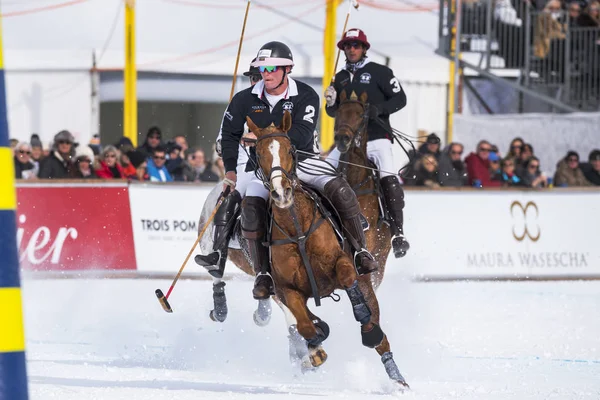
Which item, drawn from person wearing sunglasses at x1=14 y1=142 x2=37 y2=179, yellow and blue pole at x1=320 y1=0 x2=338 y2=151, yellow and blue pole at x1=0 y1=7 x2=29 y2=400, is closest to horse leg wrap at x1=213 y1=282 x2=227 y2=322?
person wearing sunglasses at x1=14 y1=142 x2=37 y2=179

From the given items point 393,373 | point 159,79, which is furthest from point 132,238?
point 393,373

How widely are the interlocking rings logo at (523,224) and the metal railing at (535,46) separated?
5.33 metres

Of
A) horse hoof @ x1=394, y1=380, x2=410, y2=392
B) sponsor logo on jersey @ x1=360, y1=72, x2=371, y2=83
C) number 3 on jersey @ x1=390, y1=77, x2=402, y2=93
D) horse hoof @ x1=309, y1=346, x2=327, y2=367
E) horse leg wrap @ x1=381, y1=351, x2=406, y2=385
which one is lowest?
horse hoof @ x1=394, y1=380, x2=410, y2=392

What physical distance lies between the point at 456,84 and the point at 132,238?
8.01m

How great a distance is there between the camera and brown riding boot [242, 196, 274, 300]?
23.2 feet

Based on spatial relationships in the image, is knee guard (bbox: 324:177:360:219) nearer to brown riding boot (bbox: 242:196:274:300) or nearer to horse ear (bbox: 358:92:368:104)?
brown riding boot (bbox: 242:196:274:300)

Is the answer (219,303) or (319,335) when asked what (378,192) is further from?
(319,335)

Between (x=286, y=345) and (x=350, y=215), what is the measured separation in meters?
2.46

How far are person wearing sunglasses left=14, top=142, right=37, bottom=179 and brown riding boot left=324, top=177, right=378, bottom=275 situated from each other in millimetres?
8119

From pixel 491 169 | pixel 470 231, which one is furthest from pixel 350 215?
pixel 491 169

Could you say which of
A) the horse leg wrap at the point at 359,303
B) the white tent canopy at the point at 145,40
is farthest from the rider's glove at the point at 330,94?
the white tent canopy at the point at 145,40

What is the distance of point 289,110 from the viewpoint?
7457mm

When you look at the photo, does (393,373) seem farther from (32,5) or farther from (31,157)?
(32,5)

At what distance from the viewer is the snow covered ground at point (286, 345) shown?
22.8 feet
